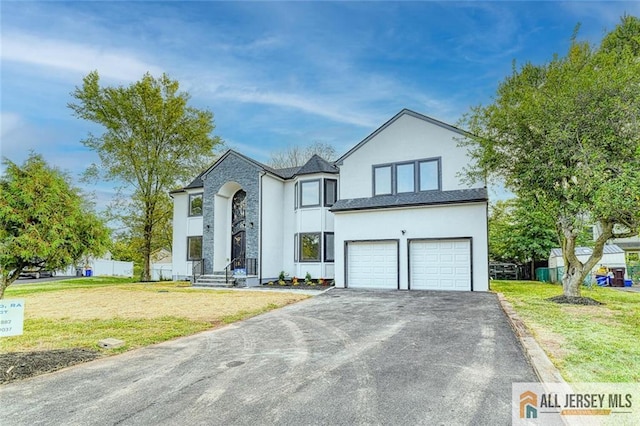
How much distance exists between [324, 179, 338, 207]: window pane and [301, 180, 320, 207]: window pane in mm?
432

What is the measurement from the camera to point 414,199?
16.1 meters

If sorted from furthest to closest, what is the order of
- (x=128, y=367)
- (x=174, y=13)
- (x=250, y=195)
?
(x=250, y=195) < (x=174, y=13) < (x=128, y=367)

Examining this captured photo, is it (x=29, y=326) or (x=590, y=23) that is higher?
(x=590, y=23)

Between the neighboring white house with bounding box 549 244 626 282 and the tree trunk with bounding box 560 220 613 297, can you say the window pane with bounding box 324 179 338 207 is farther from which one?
the neighboring white house with bounding box 549 244 626 282

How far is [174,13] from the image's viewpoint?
9258 mm

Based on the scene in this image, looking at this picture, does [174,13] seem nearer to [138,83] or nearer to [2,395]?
[2,395]

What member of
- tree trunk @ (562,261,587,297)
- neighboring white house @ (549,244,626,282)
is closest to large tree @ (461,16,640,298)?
tree trunk @ (562,261,587,297)

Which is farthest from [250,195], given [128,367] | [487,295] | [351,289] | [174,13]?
[128,367]

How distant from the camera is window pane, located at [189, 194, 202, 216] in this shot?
74.3 feet

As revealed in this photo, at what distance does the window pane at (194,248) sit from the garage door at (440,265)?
13.3 metres

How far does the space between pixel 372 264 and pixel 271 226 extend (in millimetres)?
6102

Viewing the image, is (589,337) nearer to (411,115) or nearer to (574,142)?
(574,142)

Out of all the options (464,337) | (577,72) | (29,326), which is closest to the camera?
(464,337)

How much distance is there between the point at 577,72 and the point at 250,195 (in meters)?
14.9
